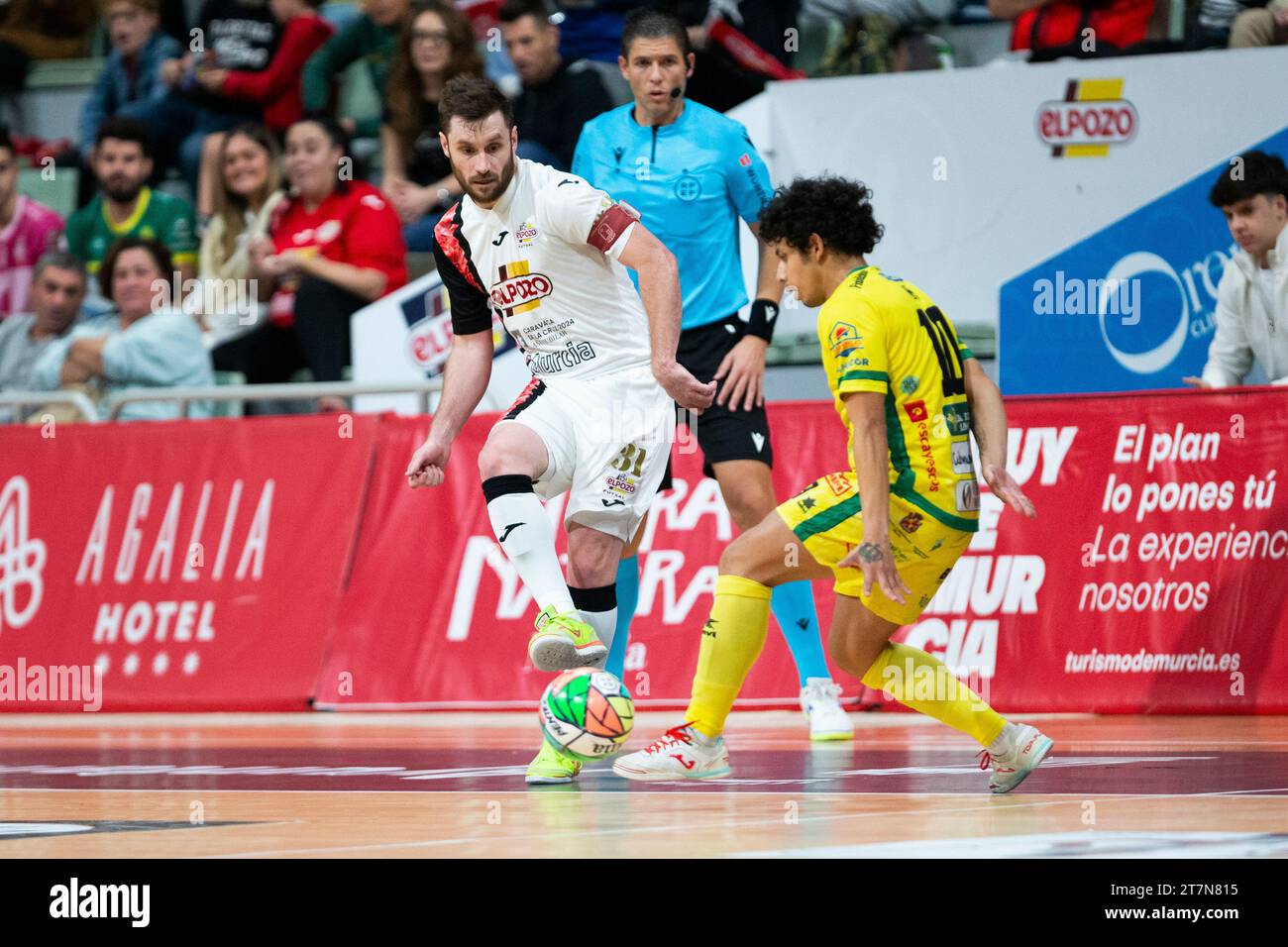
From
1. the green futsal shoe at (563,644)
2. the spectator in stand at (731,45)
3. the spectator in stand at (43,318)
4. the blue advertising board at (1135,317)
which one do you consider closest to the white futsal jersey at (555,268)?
the green futsal shoe at (563,644)

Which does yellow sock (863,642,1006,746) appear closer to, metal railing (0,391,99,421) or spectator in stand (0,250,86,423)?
metal railing (0,391,99,421)

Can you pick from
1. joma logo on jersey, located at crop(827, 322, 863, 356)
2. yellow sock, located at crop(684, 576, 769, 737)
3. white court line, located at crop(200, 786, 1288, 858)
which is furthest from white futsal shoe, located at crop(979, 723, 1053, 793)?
joma logo on jersey, located at crop(827, 322, 863, 356)

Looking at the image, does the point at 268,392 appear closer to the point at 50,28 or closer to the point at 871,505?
the point at 871,505

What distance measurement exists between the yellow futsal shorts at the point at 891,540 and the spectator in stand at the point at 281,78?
9772mm

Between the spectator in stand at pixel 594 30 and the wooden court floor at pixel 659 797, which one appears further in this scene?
the spectator in stand at pixel 594 30

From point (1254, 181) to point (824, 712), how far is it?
11.9 ft

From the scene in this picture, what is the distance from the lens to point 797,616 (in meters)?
9.15

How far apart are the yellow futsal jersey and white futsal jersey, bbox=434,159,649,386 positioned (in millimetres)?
1008

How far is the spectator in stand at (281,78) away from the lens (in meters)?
15.6

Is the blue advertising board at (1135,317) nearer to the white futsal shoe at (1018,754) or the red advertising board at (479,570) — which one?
the red advertising board at (479,570)

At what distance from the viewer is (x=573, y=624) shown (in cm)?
659
